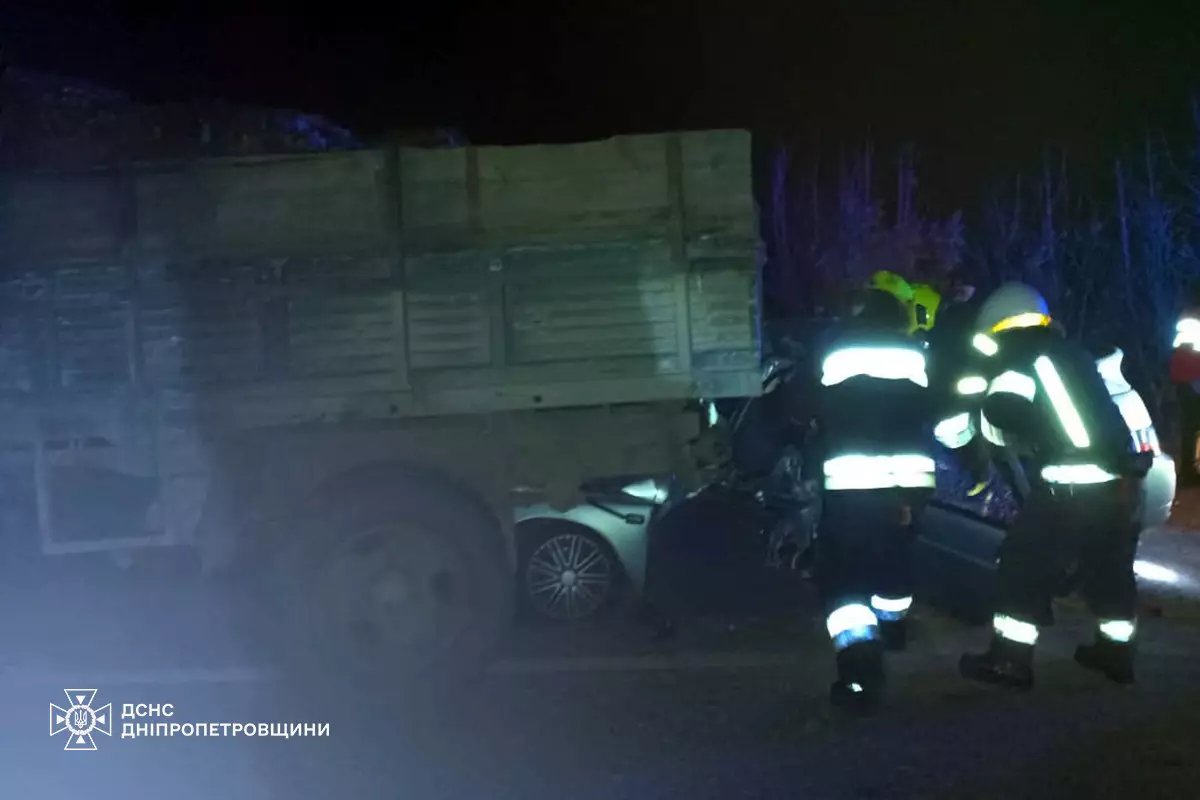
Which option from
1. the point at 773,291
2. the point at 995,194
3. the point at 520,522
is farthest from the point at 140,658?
the point at 995,194

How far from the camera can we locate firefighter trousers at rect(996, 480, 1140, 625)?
585cm

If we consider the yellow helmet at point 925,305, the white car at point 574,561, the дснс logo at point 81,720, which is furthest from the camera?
the yellow helmet at point 925,305

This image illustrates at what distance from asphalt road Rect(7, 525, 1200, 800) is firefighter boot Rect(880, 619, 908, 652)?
151 mm

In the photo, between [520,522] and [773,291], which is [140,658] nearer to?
[520,522]

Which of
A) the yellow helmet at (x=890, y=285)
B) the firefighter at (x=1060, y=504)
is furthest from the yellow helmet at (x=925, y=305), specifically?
the firefighter at (x=1060, y=504)

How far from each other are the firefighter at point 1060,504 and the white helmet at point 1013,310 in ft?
0.29

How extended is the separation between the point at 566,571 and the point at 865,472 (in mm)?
2014

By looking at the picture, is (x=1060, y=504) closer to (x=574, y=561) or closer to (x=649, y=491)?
(x=649, y=491)

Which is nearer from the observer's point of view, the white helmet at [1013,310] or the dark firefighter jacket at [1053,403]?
the dark firefighter jacket at [1053,403]

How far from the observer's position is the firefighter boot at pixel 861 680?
5598mm

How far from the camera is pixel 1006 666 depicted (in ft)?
19.0

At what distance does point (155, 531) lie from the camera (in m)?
5.95

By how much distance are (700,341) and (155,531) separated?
2546 millimetres

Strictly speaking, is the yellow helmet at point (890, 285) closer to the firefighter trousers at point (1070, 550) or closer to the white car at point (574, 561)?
the firefighter trousers at point (1070, 550)
